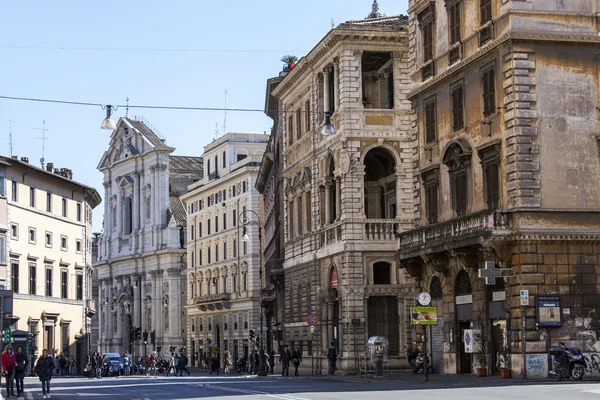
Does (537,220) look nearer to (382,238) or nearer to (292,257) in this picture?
(382,238)

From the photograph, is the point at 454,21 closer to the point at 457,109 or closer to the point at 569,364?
the point at 457,109

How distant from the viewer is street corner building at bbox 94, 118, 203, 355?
130750 millimetres

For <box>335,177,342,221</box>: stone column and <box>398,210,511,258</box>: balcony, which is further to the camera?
<box>335,177,342,221</box>: stone column

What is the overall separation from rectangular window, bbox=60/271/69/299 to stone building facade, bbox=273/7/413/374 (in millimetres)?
29514

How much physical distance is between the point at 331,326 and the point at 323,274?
8.99 ft

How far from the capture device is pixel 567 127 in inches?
1662

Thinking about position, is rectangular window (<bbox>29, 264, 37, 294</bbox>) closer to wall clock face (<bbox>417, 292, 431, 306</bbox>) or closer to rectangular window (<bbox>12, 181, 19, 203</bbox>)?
rectangular window (<bbox>12, 181, 19, 203</bbox>)

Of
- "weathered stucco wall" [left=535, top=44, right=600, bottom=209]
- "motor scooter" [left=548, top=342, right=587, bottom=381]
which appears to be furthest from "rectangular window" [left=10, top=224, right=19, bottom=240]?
"motor scooter" [left=548, top=342, right=587, bottom=381]

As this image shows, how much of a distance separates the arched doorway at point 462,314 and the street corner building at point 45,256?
33516 millimetres

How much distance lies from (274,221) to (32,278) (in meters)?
16.8

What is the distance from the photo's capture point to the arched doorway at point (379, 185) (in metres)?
59.8

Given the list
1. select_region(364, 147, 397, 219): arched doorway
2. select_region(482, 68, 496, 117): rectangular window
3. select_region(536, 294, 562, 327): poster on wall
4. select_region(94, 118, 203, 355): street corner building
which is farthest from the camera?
select_region(94, 118, 203, 355): street corner building

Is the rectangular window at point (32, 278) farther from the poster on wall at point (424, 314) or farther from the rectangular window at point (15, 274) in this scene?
the poster on wall at point (424, 314)

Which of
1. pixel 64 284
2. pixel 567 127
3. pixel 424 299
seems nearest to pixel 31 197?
pixel 64 284
